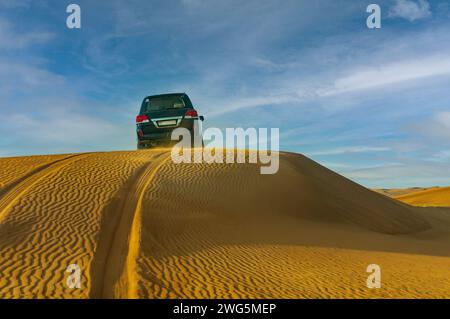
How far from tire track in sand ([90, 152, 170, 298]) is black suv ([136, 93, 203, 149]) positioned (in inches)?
91.0

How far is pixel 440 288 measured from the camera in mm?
7230

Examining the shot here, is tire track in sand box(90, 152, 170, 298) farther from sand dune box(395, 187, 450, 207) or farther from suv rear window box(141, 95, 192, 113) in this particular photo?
sand dune box(395, 187, 450, 207)

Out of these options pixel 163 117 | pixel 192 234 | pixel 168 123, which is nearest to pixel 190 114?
pixel 168 123

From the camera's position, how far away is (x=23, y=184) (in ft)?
39.2

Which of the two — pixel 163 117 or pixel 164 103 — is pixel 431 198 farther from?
pixel 163 117

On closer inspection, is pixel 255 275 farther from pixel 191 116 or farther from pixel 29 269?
pixel 191 116

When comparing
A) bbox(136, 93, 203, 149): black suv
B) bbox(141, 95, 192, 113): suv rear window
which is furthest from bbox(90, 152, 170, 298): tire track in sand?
bbox(141, 95, 192, 113): suv rear window

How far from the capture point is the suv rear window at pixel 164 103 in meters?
15.0

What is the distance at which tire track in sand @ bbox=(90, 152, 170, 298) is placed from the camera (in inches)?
251

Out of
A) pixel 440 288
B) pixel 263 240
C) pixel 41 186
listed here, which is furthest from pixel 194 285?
pixel 41 186

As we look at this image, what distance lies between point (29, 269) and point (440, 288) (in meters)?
7.48

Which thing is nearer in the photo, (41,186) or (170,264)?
(170,264)

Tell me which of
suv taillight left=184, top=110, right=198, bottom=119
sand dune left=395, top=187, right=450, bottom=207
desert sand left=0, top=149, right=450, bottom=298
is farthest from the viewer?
sand dune left=395, top=187, right=450, bottom=207
